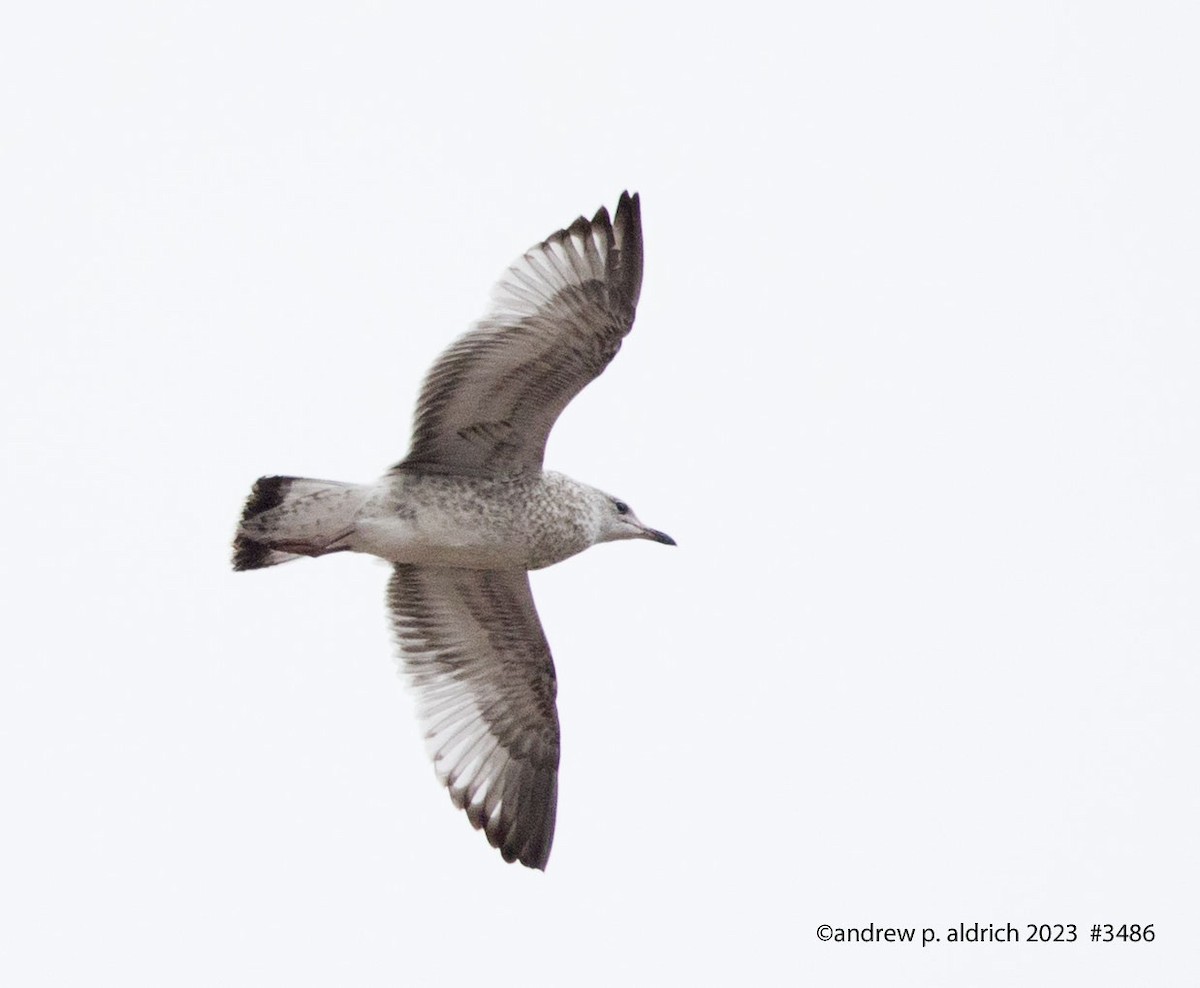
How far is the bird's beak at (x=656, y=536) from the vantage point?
33.3ft

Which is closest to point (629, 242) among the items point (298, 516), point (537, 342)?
point (537, 342)

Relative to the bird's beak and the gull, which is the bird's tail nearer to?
the gull

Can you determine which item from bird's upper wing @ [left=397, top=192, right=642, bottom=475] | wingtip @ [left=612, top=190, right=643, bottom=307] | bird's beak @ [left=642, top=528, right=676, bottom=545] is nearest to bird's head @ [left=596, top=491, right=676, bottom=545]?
bird's beak @ [left=642, top=528, right=676, bottom=545]

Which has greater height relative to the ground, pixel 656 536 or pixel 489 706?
pixel 656 536

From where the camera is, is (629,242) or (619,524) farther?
(619,524)

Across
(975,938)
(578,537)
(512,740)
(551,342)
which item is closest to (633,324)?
(551,342)

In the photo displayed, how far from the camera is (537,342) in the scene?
9.05 metres

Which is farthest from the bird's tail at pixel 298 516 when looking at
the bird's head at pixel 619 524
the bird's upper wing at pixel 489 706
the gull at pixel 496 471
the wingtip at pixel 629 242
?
the wingtip at pixel 629 242

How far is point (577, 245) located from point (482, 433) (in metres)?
0.95

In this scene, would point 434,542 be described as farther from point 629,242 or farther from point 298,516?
point 629,242

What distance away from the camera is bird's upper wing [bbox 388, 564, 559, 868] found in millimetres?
10039

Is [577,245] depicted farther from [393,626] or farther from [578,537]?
[393,626]

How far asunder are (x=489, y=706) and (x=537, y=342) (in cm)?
207

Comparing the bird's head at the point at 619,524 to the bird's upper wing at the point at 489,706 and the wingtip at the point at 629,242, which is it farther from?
the wingtip at the point at 629,242
